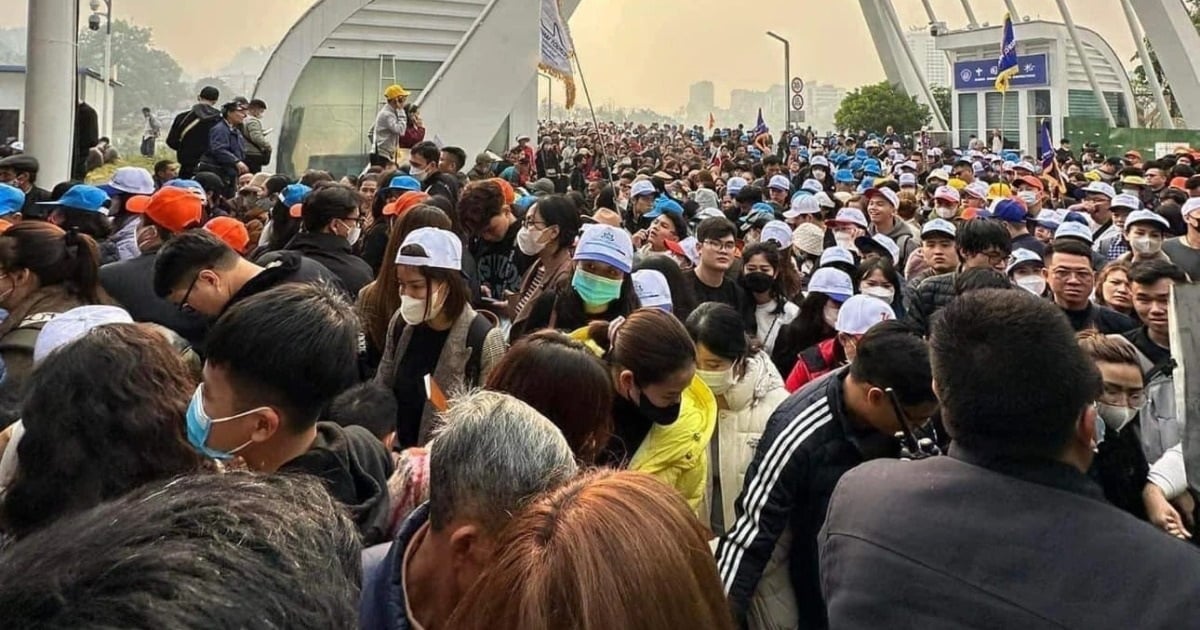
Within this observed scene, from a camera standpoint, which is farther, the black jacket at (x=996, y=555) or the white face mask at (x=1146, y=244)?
the white face mask at (x=1146, y=244)

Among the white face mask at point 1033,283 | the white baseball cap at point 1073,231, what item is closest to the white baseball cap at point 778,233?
the white face mask at point 1033,283

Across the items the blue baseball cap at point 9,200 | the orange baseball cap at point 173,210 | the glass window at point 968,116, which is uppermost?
the glass window at point 968,116

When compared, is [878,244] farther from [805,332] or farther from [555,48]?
[555,48]

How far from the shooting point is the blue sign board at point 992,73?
4166 cm

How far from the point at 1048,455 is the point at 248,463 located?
1812 millimetres

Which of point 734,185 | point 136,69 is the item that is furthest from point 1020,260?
point 136,69

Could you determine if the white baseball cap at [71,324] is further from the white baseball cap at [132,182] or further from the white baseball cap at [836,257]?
the white baseball cap at [836,257]

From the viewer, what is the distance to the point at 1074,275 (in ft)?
17.5

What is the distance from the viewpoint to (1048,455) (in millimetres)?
1984

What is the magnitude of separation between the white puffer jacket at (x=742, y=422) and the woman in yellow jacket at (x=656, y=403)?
26 cm

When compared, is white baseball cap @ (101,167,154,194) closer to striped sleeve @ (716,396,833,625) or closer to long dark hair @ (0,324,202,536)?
long dark hair @ (0,324,202,536)

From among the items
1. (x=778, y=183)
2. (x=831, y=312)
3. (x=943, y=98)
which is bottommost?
(x=831, y=312)

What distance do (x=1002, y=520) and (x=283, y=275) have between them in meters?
2.92

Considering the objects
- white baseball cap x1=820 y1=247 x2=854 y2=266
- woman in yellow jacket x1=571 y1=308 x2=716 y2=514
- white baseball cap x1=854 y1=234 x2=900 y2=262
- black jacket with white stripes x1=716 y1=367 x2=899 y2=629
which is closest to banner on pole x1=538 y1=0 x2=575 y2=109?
white baseball cap x1=854 y1=234 x2=900 y2=262
